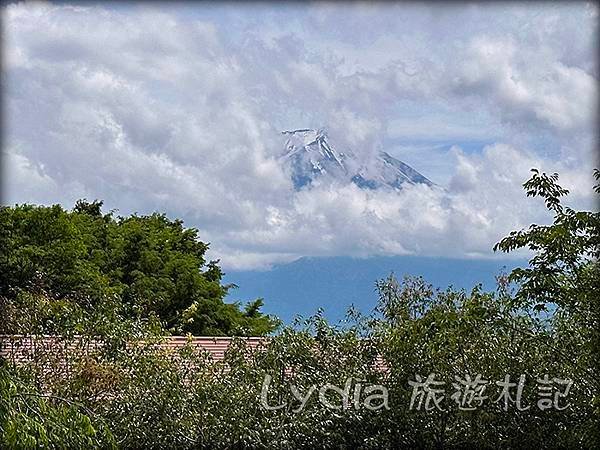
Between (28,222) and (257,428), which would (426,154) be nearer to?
(257,428)

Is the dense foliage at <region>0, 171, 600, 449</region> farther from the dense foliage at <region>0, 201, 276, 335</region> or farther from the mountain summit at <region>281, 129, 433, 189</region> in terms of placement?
the mountain summit at <region>281, 129, 433, 189</region>

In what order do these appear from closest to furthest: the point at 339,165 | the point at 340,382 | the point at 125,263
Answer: the point at 340,382
the point at 339,165
the point at 125,263

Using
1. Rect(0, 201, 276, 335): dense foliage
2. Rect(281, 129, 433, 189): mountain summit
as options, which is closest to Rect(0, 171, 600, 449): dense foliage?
Rect(0, 201, 276, 335): dense foliage

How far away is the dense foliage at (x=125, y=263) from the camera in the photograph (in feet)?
38.9

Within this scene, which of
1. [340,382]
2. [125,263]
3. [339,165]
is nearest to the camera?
[340,382]

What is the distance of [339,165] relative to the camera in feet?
44.5

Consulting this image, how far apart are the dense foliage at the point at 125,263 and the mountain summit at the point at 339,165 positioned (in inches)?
90.4

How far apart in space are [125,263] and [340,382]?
8585 millimetres

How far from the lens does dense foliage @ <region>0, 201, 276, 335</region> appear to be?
11867 millimetres

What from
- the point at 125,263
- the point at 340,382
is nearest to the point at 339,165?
the point at 125,263

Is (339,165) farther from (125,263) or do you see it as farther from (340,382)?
(340,382)

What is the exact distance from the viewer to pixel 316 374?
655 centimetres

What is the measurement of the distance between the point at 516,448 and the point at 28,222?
8.24m

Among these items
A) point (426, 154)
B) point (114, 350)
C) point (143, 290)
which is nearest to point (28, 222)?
point (143, 290)
